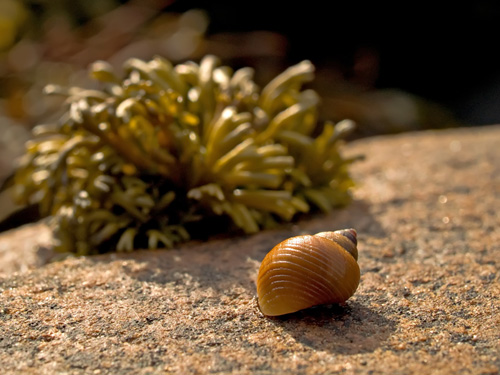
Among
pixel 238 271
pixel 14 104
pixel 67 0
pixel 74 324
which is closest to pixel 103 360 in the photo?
pixel 74 324

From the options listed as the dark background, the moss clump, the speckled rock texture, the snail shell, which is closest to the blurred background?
the dark background

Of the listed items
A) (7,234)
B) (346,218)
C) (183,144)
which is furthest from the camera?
(7,234)

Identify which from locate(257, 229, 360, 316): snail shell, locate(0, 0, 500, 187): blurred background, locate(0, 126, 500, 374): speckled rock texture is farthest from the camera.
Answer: locate(0, 0, 500, 187): blurred background

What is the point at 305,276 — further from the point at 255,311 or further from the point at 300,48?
the point at 300,48

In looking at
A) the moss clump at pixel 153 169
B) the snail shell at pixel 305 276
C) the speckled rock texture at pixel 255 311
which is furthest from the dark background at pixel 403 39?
the snail shell at pixel 305 276

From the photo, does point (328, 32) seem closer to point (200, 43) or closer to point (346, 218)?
point (200, 43)

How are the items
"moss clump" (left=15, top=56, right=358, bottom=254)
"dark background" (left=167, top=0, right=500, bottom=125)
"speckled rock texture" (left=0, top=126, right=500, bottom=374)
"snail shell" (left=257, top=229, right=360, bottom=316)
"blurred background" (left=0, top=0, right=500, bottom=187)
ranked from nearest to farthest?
"speckled rock texture" (left=0, top=126, right=500, bottom=374) → "snail shell" (left=257, top=229, right=360, bottom=316) → "moss clump" (left=15, top=56, right=358, bottom=254) → "blurred background" (left=0, top=0, right=500, bottom=187) → "dark background" (left=167, top=0, right=500, bottom=125)

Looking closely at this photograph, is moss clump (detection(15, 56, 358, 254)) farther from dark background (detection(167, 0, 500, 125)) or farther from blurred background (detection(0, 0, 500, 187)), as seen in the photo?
dark background (detection(167, 0, 500, 125))
